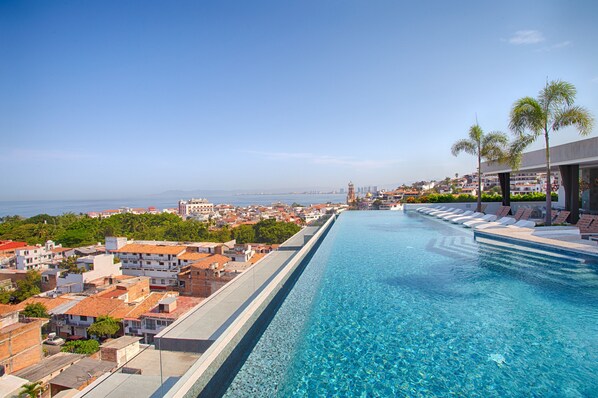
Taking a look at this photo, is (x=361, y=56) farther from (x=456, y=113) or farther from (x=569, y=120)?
(x=569, y=120)

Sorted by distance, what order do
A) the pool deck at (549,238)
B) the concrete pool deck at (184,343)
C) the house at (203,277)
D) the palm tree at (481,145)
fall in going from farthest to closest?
1. the house at (203,277)
2. the palm tree at (481,145)
3. the pool deck at (549,238)
4. the concrete pool deck at (184,343)

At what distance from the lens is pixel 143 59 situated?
597 inches

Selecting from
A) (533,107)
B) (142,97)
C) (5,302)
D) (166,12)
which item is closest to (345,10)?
(166,12)

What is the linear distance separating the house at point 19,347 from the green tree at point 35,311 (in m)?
8.94

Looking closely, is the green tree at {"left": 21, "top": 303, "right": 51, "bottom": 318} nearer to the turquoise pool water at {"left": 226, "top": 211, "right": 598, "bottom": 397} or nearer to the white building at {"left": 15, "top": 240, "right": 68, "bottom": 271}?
the white building at {"left": 15, "top": 240, "right": 68, "bottom": 271}

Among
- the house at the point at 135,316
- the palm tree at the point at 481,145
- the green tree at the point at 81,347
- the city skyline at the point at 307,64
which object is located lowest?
the green tree at the point at 81,347

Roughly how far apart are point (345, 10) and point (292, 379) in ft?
37.5

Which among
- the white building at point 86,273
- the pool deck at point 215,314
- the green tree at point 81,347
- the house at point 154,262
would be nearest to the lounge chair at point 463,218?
the pool deck at point 215,314

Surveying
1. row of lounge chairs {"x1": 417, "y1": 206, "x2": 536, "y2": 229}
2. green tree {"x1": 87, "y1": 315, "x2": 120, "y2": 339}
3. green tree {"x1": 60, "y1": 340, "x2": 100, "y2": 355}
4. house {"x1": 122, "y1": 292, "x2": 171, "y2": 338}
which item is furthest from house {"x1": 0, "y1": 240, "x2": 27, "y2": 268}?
row of lounge chairs {"x1": 417, "y1": 206, "x2": 536, "y2": 229}

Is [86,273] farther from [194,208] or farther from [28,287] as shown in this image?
[194,208]

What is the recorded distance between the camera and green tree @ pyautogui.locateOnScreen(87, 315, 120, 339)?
19719mm

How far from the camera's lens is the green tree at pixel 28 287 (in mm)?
28109

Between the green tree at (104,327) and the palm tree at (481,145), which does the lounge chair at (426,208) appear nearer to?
the palm tree at (481,145)

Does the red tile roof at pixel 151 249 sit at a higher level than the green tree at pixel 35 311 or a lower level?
higher
